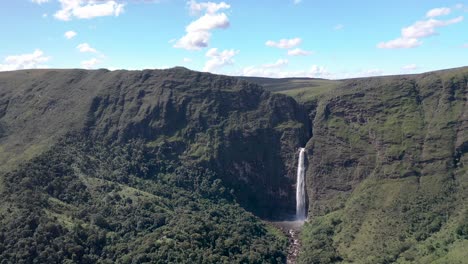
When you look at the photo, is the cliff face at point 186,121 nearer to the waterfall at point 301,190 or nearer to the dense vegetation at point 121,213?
the waterfall at point 301,190

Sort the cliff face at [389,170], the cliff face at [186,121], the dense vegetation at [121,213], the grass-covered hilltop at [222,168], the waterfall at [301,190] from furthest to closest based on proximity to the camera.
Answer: the cliff face at [186,121] → the waterfall at [301,190] → the cliff face at [389,170] → the grass-covered hilltop at [222,168] → the dense vegetation at [121,213]

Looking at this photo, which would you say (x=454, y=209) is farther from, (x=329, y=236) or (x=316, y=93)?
(x=316, y=93)

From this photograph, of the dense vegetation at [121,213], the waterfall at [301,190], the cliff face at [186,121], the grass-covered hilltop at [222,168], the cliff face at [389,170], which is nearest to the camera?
the dense vegetation at [121,213]

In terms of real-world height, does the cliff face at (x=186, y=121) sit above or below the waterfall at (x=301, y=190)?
above

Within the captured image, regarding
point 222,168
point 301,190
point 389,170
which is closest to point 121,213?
point 222,168

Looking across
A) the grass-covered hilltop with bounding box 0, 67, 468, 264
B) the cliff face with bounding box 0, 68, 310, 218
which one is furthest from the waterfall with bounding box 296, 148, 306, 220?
the cliff face with bounding box 0, 68, 310, 218

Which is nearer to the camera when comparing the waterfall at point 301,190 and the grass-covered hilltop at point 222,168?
the grass-covered hilltop at point 222,168

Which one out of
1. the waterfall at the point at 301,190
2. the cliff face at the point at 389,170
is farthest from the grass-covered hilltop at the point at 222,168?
the waterfall at the point at 301,190
